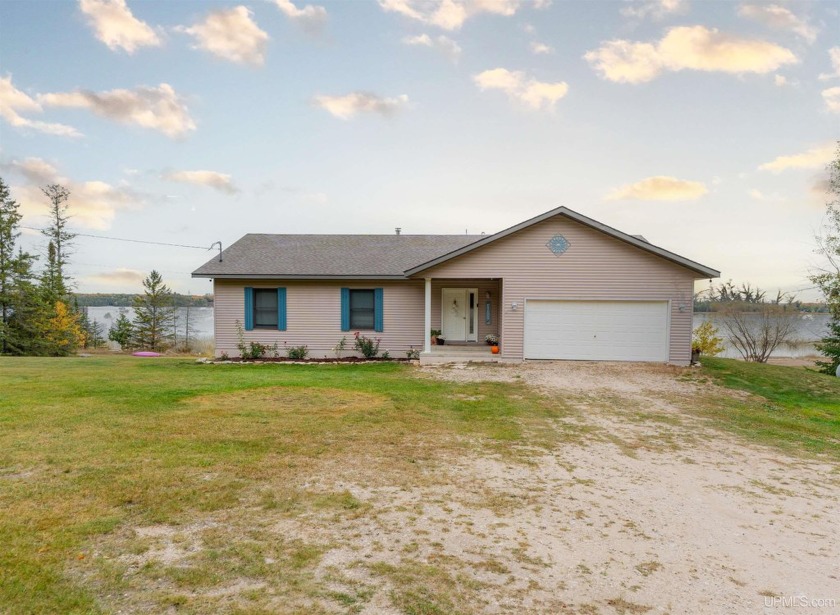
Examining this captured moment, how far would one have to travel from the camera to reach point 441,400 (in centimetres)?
898

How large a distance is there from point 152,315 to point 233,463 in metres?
41.4

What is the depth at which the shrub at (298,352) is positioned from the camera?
591 inches

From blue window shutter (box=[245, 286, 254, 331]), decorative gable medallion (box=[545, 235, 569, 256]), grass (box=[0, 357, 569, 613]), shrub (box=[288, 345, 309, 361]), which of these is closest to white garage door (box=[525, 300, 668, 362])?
decorative gable medallion (box=[545, 235, 569, 256])

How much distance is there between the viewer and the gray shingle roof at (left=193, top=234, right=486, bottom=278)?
1495 centimetres

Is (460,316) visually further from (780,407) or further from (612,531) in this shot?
(612,531)

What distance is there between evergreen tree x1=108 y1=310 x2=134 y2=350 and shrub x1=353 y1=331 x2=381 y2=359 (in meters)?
34.0

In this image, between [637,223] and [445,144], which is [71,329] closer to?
[445,144]

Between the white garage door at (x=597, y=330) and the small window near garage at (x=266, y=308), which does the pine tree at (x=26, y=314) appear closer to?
the small window near garage at (x=266, y=308)

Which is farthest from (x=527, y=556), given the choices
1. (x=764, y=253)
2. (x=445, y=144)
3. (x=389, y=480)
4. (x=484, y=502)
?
(x=764, y=253)

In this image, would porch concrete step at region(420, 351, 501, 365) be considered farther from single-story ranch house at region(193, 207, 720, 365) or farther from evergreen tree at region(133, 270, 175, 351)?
evergreen tree at region(133, 270, 175, 351)

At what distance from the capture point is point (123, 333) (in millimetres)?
40375

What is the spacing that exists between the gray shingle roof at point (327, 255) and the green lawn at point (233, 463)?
15.3 feet

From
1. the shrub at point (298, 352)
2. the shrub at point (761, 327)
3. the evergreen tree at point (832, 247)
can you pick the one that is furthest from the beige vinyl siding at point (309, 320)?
the shrub at point (761, 327)

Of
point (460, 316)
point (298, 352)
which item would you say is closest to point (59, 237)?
point (298, 352)
